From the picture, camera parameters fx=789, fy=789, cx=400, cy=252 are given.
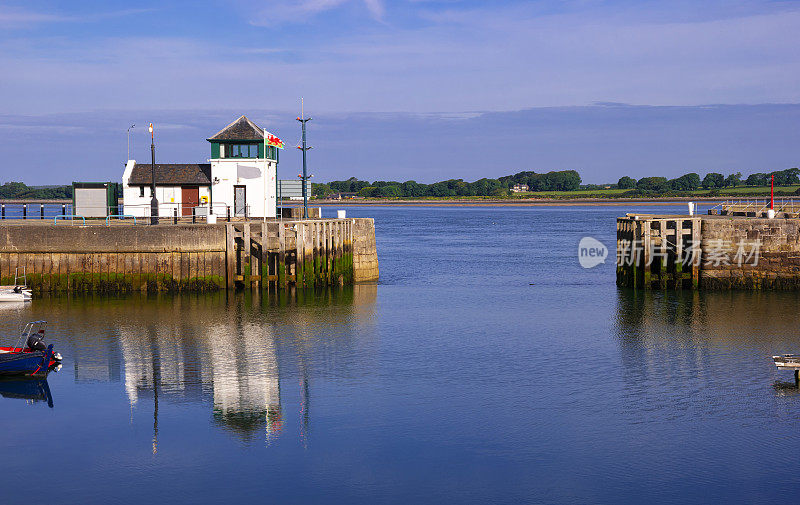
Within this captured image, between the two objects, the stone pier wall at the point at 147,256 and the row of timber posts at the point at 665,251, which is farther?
the row of timber posts at the point at 665,251

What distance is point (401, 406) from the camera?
77.6ft

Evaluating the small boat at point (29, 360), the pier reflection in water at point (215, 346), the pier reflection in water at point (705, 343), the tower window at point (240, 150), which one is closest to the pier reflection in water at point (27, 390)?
the small boat at point (29, 360)

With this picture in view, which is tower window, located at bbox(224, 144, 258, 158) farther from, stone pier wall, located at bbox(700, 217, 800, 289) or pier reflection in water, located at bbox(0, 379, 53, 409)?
stone pier wall, located at bbox(700, 217, 800, 289)

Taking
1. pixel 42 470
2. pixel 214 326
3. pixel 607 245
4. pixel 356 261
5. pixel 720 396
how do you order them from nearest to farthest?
pixel 42 470, pixel 720 396, pixel 214 326, pixel 356 261, pixel 607 245

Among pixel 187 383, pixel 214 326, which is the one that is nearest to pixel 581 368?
pixel 187 383

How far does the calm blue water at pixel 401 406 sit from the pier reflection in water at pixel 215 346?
12 centimetres

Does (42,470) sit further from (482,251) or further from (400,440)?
(482,251)

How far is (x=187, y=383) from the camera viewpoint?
83.9ft

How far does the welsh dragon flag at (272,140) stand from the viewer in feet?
172

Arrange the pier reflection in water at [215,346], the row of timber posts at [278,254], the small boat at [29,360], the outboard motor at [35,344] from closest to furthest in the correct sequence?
1. the pier reflection in water at [215,346]
2. the small boat at [29,360]
3. the outboard motor at [35,344]
4. the row of timber posts at [278,254]

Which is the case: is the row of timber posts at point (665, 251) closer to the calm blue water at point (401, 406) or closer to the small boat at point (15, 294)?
the calm blue water at point (401, 406)

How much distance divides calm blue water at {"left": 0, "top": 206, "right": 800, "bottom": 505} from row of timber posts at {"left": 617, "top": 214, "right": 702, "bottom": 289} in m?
4.81

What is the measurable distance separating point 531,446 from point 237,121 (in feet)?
128

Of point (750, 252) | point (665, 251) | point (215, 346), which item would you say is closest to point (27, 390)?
point (215, 346)
